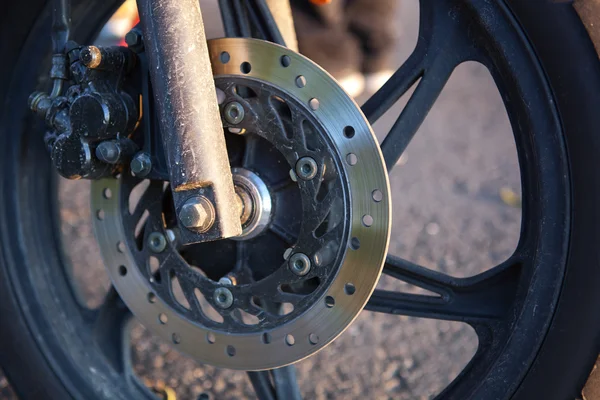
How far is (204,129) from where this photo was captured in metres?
0.82

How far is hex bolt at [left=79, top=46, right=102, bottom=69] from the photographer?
0.92 meters

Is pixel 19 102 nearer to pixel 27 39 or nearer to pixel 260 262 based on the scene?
pixel 27 39

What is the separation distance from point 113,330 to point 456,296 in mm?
615

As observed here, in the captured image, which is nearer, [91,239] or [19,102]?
[19,102]

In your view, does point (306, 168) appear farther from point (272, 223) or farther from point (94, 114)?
point (94, 114)

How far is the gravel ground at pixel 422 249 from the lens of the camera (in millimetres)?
1502

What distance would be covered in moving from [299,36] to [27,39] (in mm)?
955

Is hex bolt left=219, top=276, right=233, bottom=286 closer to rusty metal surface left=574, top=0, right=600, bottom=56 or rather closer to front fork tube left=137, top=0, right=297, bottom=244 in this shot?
front fork tube left=137, top=0, right=297, bottom=244

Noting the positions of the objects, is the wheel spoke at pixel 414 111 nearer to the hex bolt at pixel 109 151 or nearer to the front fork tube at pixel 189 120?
the front fork tube at pixel 189 120

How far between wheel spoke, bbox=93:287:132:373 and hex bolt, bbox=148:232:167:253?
9.2 inches

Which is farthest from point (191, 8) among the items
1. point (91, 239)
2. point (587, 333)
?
point (91, 239)

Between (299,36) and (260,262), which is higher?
(299,36)

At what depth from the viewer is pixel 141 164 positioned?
959 millimetres

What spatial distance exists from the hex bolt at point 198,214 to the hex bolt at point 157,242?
0.64ft
